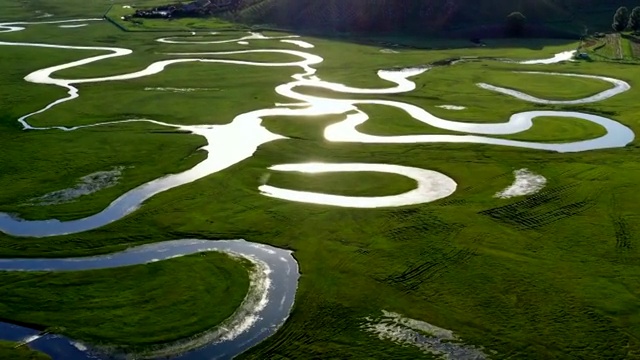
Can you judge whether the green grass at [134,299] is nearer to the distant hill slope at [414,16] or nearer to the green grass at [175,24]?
the distant hill slope at [414,16]

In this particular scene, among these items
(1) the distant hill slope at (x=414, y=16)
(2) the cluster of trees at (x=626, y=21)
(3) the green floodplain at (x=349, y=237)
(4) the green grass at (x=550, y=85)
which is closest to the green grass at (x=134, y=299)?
(3) the green floodplain at (x=349, y=237)

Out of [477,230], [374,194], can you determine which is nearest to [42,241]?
[374,194]

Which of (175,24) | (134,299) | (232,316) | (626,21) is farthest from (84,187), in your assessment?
(626,21)

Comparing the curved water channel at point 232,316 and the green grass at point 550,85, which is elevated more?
the green grass at point 550,85

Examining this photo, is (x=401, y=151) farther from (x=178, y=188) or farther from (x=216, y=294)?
(x=216, y=294)

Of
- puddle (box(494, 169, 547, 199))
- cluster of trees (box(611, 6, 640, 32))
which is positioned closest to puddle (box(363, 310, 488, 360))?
puddle (box(494, 169, 547, 199))

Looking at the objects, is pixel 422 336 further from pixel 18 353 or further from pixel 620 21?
pixel 620 21
